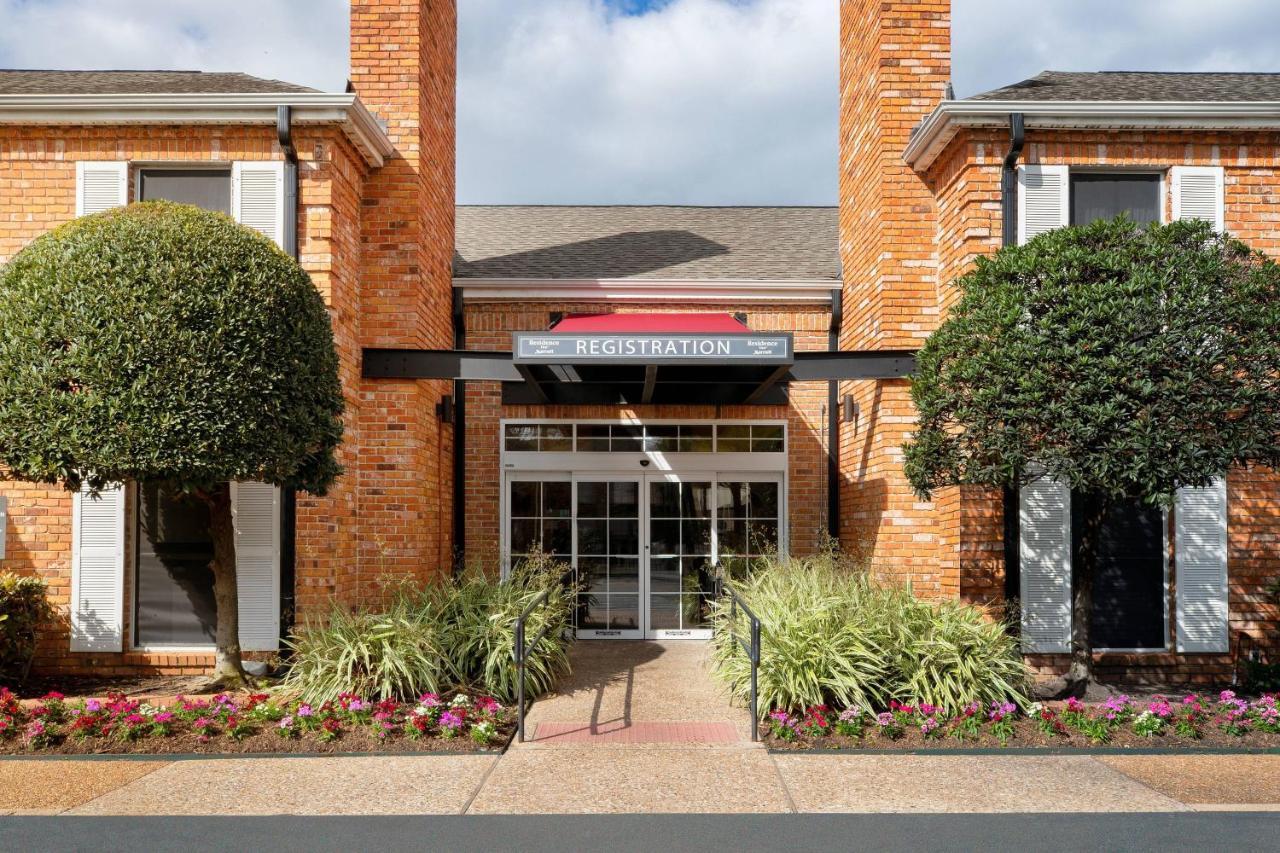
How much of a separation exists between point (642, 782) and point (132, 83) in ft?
29.9

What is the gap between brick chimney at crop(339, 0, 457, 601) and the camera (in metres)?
9.56

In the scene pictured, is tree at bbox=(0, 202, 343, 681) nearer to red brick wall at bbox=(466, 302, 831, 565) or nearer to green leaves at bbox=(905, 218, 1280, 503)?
red brick wall at bbox=(466, 302, 831, 565)

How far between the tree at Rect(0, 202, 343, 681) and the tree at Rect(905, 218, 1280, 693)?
5.57 metres

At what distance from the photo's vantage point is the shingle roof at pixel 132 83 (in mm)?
9043

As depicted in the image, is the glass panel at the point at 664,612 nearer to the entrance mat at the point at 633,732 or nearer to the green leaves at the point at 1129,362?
the entrance mat at the point at 633,732

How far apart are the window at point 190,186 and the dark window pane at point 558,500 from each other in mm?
4873

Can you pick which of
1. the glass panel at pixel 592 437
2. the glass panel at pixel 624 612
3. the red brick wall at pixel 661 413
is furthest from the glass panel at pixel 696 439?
the glass panel at pixel 624 612

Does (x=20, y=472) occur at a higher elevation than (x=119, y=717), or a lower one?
higher

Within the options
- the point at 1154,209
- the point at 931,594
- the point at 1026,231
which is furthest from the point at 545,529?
the point at 1154,209

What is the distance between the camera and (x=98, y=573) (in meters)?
8.79

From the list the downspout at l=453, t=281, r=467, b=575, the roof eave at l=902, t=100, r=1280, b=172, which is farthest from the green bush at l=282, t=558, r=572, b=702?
A: the roof eave at l=902, t=100, r=1280, b=172

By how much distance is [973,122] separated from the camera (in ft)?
29.0

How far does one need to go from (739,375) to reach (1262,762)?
19.0ft

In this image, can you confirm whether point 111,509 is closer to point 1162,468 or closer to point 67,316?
point 67,316
